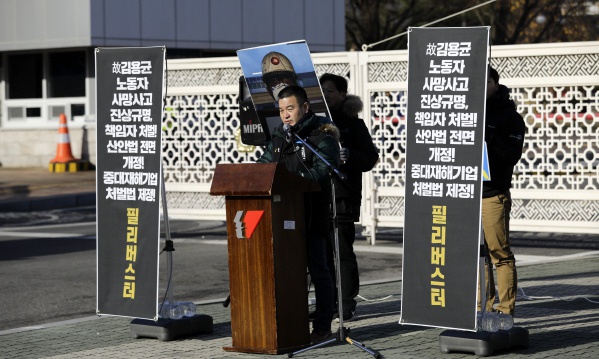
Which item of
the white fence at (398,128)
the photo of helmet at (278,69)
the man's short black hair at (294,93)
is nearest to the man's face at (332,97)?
the photo of helmet at (278,69)

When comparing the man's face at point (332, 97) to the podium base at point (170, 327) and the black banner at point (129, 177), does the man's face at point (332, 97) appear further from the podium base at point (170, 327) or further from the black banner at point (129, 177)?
the podium base at point (170, 327)

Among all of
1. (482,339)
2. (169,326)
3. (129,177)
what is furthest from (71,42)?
(482,339)

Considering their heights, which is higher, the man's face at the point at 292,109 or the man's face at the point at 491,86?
the man's face at the point at 491,86

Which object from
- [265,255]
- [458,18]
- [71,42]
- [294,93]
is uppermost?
[458,18]

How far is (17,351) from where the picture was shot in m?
8.98

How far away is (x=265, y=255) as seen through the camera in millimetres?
8359

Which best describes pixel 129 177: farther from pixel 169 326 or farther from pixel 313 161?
pixel 313 161

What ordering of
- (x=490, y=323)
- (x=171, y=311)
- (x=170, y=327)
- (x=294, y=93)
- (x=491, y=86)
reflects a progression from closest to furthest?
(x=490, y=323) < (x=294, y=93) < (x=491, y=86) < (x=170, y=327) < (x=171, y=311)

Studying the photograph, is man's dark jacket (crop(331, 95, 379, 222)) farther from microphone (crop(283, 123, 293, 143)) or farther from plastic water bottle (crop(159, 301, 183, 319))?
plastic water bottle (crop(159, 301, 183, 319))

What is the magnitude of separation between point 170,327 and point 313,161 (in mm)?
1703

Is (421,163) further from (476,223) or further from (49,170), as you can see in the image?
(49,170)

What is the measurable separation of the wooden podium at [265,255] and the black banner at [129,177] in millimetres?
742

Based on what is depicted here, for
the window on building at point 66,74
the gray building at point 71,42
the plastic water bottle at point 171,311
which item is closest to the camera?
the plastic water bottle at point 171,311

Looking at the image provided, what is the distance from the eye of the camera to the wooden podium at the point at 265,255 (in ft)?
27.3
